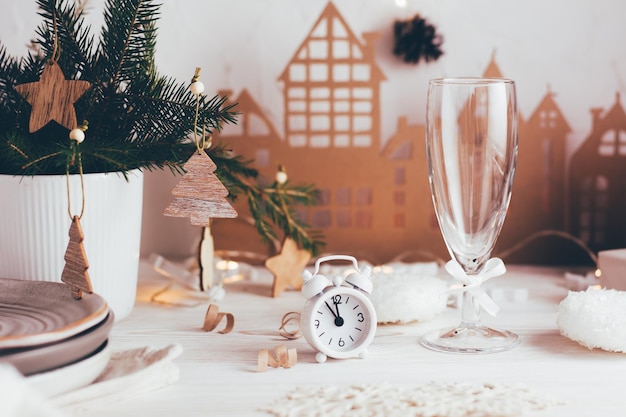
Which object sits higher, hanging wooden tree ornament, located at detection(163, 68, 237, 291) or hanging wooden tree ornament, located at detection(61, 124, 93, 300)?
hanging wooden tree ornament, located at detection(163, 68, 237, 291)

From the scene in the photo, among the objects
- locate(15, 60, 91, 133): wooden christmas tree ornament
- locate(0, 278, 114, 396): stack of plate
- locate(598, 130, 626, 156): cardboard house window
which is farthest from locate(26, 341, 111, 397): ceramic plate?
locate(598, 130, 626, 156): cardboard house window

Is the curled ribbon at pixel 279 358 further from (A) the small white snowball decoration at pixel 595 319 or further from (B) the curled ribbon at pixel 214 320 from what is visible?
(A) the small white snowball decoration at pixel 595 319

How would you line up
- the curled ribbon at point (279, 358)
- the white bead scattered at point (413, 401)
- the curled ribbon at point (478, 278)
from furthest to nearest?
the curled ribbon at point (478, 278)
the curled ribbon at point (279, 358)
the white bead scattered at point (413, 401)

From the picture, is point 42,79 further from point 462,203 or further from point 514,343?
point 514,343

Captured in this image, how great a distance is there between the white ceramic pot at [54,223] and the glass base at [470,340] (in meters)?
0.36

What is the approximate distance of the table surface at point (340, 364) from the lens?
0.69 metres

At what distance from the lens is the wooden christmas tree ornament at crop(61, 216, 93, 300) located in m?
0.78

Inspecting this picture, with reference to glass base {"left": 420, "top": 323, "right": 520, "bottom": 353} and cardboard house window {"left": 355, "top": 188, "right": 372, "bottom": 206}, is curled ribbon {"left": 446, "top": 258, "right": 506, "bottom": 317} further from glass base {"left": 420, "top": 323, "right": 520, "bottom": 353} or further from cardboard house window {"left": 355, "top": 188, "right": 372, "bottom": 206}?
cardboard house window {"left": 355, "top": 188, "right": 372, "bottom": 206}

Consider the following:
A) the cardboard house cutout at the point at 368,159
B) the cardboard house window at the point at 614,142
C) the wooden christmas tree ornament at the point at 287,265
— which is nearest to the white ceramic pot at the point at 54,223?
the wooden christmas tree ornament at the point at 287,265

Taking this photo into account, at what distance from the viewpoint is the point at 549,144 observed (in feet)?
4.00

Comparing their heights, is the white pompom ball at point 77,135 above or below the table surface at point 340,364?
above

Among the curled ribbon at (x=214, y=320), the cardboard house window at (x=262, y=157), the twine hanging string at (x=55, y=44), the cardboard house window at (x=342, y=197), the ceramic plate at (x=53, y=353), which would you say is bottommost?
the curled ribbon at (x=214, y=320)

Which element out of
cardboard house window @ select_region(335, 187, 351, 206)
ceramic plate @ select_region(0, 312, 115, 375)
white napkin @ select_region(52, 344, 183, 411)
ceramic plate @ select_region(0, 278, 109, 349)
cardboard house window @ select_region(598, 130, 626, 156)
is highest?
cardboard house window @ select_region(598, 130, 626, 156)

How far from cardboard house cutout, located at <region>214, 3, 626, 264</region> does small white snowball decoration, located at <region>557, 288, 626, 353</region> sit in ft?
1.30
